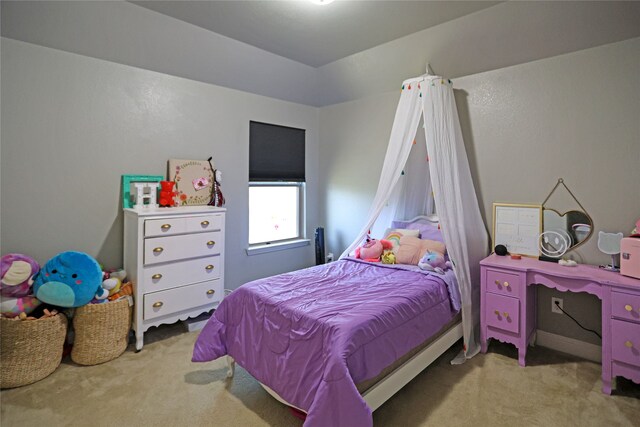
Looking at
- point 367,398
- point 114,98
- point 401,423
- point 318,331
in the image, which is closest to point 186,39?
point 114,98

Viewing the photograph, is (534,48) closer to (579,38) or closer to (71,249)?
(579,38)

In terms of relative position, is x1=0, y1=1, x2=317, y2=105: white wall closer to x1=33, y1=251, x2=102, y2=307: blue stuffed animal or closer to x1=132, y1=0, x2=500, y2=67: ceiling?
x1=132, y1=0, x2=500, y2=67: ceiling

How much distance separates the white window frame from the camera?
13.6ft

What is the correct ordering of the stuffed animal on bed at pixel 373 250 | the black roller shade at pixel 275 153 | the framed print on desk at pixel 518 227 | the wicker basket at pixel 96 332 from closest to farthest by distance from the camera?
1. the wicker basket at pixel 96 332
2. the framed print on desk at pixel 518 227
3. the stuffed animal on bed at pixel 373 250
4. the black roller shade at pixel 275 153

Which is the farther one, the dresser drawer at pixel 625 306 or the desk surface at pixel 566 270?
the desk surface at pixel 566 270

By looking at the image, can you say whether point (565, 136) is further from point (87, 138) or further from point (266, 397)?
point (87, 138)

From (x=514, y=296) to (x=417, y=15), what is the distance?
92.3 inches

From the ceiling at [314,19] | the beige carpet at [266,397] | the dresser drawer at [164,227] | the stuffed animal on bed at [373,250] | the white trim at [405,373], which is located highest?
the ceiling at [314,19]

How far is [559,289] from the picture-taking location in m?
2.47

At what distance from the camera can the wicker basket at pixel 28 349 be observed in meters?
2.24

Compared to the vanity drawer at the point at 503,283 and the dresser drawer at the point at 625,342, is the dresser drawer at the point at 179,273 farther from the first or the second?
the dresser drawer at the point at 625,342

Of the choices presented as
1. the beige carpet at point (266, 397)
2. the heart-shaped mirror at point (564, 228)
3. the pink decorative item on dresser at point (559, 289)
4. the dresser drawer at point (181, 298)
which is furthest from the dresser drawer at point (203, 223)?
the heart-shaped mirror at point (564, 228)

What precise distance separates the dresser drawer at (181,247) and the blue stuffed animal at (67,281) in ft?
1.31

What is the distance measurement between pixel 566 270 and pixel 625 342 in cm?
54
